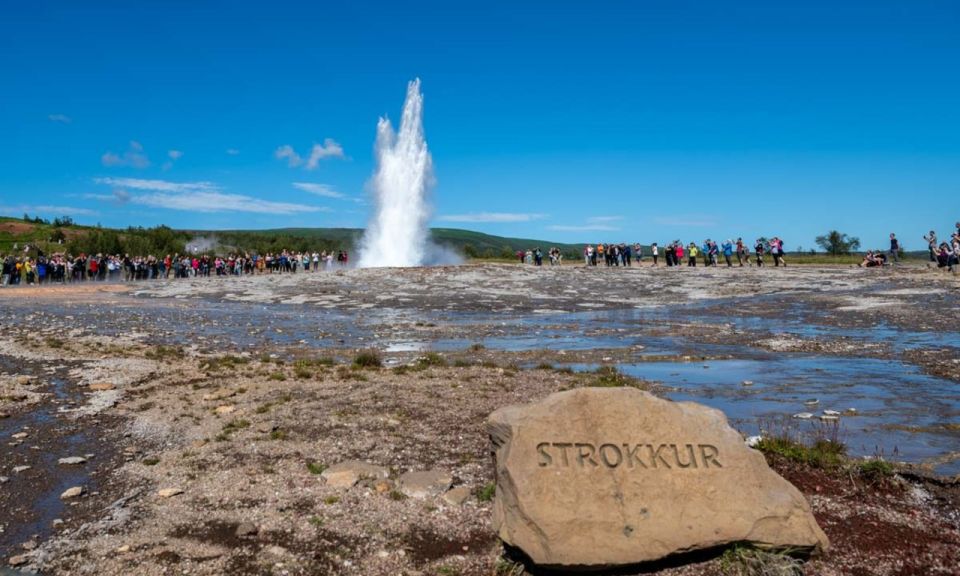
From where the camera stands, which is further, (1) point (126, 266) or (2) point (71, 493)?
(1) point (126, 266)

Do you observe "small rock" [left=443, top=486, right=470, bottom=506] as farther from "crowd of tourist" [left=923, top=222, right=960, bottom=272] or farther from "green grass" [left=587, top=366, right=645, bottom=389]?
"crowd of tourist" [left=923, top=222, right=960, bottom=272]

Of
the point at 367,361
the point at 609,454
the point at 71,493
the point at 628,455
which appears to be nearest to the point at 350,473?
the point at 71,493

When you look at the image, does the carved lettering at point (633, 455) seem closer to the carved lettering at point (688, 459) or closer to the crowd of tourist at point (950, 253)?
the carved lettering at point (688, 459)

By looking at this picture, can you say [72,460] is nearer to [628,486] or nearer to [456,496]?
[456,496]

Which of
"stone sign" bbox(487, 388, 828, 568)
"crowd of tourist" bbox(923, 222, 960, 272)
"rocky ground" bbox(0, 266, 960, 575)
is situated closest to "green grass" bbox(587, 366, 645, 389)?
"rocky ground" bbox(0, 266, 960, 575)

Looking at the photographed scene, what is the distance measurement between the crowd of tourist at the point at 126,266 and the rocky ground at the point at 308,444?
24.0 metres

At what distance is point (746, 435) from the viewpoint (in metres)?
8.48

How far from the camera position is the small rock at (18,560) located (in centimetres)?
543

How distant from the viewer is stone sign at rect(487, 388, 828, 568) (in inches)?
198

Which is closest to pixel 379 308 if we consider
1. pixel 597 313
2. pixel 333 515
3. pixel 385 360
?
pixel 597 313

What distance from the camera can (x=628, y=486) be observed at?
5.27 meters

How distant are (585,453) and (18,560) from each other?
455 cm

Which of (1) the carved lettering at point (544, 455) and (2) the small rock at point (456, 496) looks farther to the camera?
(2) the small rock at point (456, 496)

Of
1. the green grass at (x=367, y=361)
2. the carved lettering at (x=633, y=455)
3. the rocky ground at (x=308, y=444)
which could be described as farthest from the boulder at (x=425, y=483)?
the green grass at (x=367, y=361)
